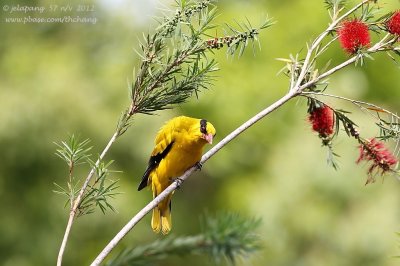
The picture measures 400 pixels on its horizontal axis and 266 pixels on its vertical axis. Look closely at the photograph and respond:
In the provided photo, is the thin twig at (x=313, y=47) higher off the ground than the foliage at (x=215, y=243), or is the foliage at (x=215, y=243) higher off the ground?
Result: the thin twig at (x=313, y=47)

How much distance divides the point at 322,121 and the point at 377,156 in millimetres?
233

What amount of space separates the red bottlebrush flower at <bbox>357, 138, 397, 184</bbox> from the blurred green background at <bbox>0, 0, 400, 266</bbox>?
5580 millimetres

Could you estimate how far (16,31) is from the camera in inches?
462

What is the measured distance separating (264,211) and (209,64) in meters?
7.14

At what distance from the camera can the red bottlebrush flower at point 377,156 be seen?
220 centimetres

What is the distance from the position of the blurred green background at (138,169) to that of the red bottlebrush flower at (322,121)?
541cm

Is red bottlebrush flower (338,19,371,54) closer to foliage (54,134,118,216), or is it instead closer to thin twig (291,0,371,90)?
thin twig (291,0,371,90)

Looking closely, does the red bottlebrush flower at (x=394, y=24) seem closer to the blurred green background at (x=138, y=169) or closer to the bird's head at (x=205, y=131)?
the bird's head at (x=205, y=131)

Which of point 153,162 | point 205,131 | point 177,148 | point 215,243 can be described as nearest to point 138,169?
point 153,162

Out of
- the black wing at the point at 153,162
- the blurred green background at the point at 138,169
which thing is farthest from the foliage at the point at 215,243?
the blurred green background at the point at 138,169

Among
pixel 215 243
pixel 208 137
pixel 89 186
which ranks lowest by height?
pixel 215 243

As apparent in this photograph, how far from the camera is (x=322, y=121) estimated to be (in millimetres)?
2365

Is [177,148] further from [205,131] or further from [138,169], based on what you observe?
[138,169]

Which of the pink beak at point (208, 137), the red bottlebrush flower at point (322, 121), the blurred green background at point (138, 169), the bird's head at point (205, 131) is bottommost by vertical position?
the red bottlebrush flower at point (322, 121)
